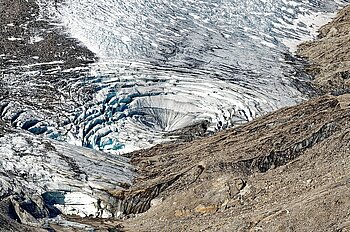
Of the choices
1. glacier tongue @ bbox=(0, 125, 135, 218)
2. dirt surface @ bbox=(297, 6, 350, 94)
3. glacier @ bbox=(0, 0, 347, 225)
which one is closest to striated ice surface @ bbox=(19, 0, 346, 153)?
glacier @ bbox=(0, 0, 347, 225)

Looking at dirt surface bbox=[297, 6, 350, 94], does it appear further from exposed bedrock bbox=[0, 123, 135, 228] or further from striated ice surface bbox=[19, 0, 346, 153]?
exposed bedrock bbox=[0, 123, 135, 228]

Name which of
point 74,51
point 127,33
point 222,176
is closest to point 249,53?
point 127,33

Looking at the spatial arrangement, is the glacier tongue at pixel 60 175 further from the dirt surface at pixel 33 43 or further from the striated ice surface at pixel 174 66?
the dirt surface at pixel 33 43

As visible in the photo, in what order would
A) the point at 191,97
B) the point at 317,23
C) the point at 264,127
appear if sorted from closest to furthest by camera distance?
the point at 264,127, the point at 191,97, the point at 317,23

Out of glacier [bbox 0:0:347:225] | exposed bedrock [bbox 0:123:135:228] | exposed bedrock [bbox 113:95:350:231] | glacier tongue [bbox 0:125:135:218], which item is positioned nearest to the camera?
exposed bedrock [bbox 113:95:350:231]

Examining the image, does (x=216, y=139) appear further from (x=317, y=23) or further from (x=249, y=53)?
(x=317, y=23)

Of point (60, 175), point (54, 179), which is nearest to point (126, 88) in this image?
point (60, 175)

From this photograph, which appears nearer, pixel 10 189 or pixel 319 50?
pixel 10 189

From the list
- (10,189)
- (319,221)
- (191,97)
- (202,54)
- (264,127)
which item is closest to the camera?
(319,221)
